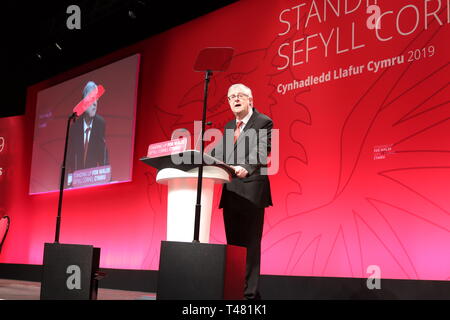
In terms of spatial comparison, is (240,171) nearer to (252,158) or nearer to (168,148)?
(252,158)

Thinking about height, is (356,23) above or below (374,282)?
above

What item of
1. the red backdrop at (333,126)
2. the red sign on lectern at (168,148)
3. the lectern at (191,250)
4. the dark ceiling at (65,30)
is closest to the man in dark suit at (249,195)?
the lectern at (191,250)

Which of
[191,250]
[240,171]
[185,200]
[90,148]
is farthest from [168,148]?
[90,148]

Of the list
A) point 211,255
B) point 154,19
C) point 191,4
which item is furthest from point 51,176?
point 211,255

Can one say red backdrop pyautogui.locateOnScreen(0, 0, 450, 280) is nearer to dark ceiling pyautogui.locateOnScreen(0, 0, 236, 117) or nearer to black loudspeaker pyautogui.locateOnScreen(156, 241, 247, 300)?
dark ceiling pyautogui.locateOnScreen(0, 0, 236, 117)

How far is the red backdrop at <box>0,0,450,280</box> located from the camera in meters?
3.50

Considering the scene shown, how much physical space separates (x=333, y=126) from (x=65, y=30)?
399 cm

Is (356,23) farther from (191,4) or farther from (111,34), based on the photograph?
(111,34)

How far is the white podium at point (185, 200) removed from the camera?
7.78 feet

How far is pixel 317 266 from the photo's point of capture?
3.96 meters

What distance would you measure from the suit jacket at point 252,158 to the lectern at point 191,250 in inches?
13.6

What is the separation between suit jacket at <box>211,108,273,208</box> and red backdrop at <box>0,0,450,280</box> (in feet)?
3.86

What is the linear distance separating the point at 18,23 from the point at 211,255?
234 inches

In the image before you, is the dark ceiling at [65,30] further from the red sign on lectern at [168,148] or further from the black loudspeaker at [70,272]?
the black loudspeaker at [70,272]
